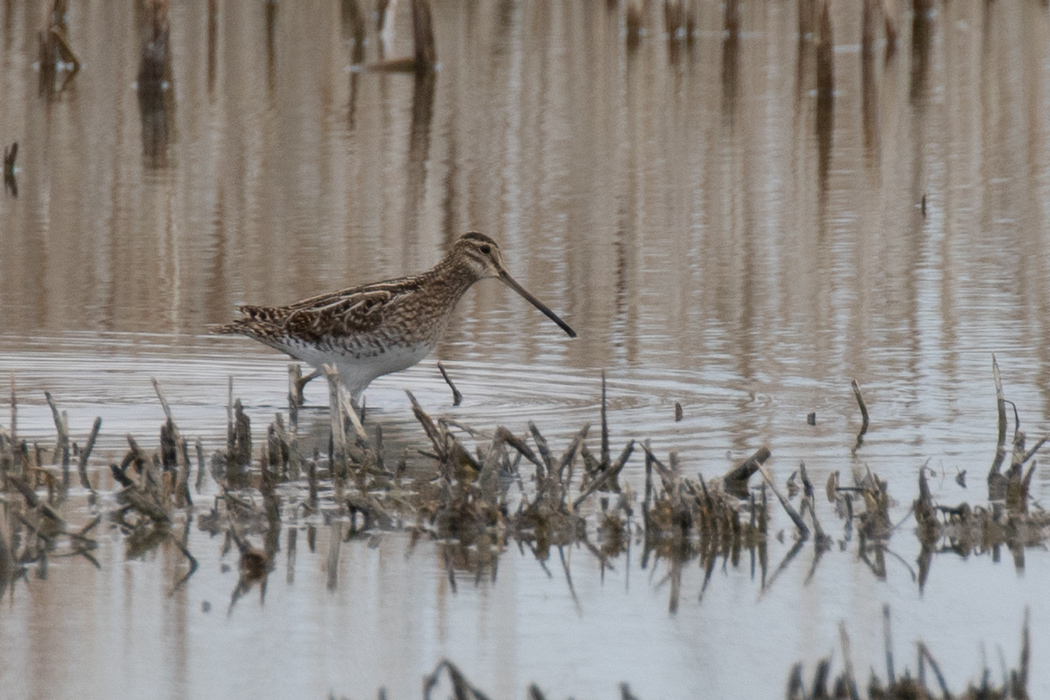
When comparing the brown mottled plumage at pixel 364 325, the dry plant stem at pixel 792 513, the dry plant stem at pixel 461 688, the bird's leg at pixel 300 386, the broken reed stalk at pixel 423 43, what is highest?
the broken reed stalk at pixel 423 43

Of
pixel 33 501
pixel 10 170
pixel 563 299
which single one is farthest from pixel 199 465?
pixel 10 170

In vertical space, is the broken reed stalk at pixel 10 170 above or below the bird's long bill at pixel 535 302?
above

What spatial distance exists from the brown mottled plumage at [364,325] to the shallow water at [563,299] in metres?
0.22

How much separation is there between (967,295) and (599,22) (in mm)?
19320

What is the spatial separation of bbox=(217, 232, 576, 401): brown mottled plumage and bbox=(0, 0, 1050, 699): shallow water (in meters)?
0.22

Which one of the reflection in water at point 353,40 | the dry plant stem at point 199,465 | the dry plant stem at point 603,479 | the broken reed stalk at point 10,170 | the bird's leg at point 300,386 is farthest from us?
the reflection in water at point 353,40

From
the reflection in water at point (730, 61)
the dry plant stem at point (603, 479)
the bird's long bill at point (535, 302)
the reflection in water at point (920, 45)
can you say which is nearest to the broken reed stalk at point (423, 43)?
the reflection in water at point (730, 61)

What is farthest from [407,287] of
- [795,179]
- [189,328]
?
[795,179]

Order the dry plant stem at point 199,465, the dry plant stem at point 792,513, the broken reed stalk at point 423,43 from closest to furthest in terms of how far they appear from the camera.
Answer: the dry plant stem at point 792,513
the dry plant stem at point 199,465
the broken reed stalk at point 423,43

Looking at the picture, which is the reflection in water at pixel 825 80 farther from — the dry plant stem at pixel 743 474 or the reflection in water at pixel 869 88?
the dry plant stem at pixel 743 474

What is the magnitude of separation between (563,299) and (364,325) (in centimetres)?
267

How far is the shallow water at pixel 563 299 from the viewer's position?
442cm

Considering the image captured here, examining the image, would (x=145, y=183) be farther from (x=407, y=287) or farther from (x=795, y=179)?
(x=407, y=287)

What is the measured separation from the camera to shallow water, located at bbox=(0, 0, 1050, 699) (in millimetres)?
4422
